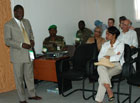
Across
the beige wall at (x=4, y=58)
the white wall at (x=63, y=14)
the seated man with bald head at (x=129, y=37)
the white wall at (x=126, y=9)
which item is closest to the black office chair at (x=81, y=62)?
the seated man with bald head at (x=129, y=37)

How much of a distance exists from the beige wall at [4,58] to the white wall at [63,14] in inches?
9.6

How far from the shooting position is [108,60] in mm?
3691

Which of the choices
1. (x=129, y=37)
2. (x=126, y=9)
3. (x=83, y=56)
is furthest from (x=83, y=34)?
(x=126, y=9)

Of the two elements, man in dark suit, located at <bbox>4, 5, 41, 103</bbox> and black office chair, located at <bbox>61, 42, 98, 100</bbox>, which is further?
black office chair, located at <bbox>61, 42, 98, 100</bbox>

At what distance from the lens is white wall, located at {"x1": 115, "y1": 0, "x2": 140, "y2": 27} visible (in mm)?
7941

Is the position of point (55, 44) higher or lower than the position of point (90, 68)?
higher

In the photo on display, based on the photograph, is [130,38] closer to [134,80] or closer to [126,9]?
[134,80]

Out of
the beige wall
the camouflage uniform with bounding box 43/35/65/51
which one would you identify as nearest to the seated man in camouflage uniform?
the camouflage uniform with bounding box 43/35/65/51

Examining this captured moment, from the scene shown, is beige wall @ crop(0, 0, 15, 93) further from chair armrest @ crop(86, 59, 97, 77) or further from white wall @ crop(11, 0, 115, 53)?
chair armrest @ crop(86, 59, 97, 77)

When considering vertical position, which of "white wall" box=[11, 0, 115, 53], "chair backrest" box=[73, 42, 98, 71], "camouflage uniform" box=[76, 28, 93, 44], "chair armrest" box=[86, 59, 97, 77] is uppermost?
"white wall" box=[11, 0, 115, 53]

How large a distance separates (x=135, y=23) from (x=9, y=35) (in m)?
5.28

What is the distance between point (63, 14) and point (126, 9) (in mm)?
2860

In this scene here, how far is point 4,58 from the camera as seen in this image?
16.3ft

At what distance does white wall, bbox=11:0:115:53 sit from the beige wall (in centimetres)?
24
